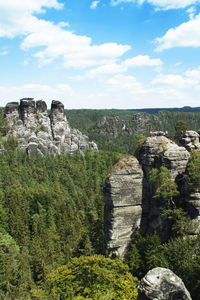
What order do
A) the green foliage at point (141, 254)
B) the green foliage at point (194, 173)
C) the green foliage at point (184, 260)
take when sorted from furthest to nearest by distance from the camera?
the green foliage at point (141, 254) → the green foliage at point (194, 173) → the green foliage at point (184, 260)

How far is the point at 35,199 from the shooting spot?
7138 cm

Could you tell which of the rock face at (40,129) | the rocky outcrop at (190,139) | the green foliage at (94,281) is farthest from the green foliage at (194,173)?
the rock face at (40,129)

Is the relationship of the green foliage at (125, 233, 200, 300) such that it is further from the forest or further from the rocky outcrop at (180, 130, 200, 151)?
the rocky outcrop at (180, 130, 200, 151)

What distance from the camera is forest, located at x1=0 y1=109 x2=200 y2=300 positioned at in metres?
26.4

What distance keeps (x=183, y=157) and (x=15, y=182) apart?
67.4 metres

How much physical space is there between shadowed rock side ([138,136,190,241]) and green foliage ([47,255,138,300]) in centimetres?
888

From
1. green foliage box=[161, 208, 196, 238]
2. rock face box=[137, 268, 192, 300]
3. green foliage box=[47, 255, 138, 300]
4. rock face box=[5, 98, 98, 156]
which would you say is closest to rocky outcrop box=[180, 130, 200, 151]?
green foliage box=[161, 208, 196, 238]

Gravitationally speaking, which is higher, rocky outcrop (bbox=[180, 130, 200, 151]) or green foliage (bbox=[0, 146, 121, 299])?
rocky outcrop (bbox=[180, 130, 200, 151])

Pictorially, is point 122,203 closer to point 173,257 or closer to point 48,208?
point 173,257

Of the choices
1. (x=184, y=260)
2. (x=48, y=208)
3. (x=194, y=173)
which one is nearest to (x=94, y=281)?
(x=184, y=260)

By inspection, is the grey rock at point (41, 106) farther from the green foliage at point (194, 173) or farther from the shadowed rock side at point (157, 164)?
the green foliage at point (194, 173)

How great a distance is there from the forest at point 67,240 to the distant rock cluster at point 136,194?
71.0 inches

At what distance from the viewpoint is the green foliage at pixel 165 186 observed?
103ft

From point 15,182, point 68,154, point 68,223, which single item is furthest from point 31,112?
point 68,223
